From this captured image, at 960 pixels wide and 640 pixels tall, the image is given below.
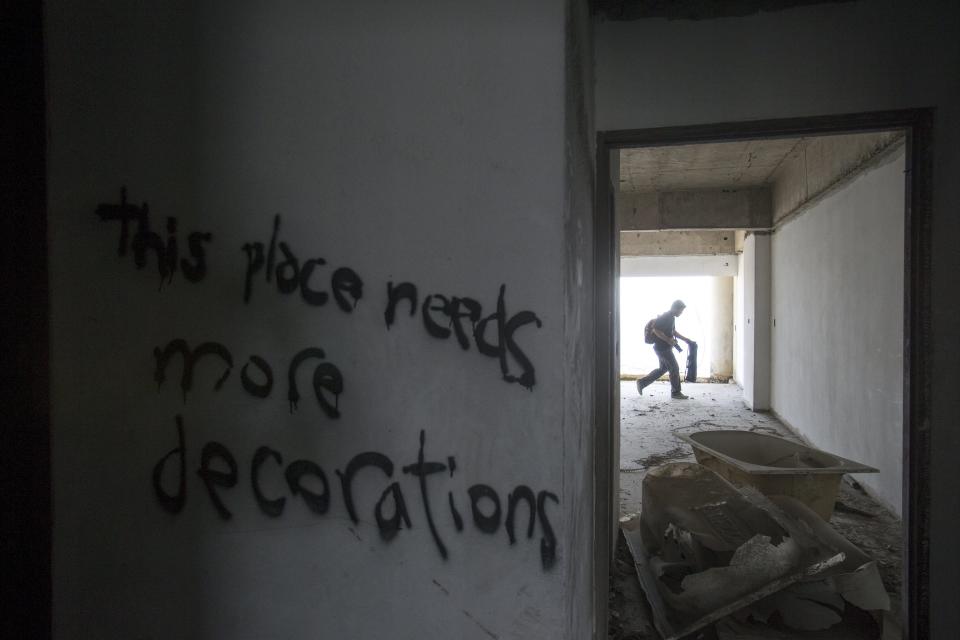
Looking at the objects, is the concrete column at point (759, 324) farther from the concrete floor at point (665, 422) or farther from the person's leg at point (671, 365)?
the person's leg at point (671, 365)

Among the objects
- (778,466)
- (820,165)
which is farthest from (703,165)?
(778,466)

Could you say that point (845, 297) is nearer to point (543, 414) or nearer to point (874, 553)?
point (874, 553)

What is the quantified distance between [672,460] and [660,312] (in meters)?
9.04

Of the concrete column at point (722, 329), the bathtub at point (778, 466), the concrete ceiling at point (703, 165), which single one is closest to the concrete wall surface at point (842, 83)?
the bathtub at point (778, 466)

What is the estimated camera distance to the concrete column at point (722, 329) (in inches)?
452

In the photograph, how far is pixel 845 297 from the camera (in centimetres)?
468

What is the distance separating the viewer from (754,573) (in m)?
2.20

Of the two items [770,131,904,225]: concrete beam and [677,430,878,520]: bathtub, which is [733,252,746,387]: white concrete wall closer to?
[770,131,904,225]: concrete beam

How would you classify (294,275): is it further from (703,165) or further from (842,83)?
(703,165)

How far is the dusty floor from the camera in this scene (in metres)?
2.64

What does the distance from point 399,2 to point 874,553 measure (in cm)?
387

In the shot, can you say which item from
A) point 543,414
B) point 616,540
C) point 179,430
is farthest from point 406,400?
point 616,540

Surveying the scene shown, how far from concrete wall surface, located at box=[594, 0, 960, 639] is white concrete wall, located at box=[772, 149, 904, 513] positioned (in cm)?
175

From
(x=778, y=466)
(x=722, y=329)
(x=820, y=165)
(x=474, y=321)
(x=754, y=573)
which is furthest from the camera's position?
(x=722, y=329)
